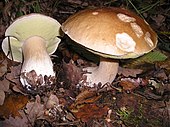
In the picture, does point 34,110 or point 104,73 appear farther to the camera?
point 104,73

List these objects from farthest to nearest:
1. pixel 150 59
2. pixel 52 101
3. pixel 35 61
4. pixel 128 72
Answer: pixel 150 59 → pixel 128 72 → pixel 35 61 → pixel 52 101

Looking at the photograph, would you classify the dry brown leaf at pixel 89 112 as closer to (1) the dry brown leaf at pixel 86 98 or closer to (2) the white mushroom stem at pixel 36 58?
(1) the dry brown leaf at pixel 86 98

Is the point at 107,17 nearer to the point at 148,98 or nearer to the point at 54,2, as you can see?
the point at 148,98

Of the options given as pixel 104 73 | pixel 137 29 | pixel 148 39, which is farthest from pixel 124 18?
pixel 104 73

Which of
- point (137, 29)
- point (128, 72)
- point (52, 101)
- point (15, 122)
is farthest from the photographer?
point (128, 72)

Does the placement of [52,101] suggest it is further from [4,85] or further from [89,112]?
[4,85]

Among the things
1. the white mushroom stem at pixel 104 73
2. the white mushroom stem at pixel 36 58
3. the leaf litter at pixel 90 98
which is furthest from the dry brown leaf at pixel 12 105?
the white mushroom stem at pixel 104 73

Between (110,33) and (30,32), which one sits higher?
(110,33)
